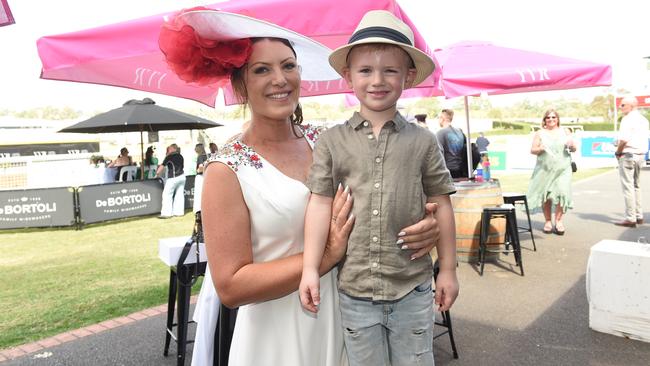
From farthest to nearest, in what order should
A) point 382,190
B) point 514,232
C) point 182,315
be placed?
1. point 514,232
2. point 182,315
3. point 382,190

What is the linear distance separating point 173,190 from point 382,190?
1173 centimetres

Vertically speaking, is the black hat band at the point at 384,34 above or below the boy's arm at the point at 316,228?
above

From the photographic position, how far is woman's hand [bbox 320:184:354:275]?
Answer: 1718 millimetres

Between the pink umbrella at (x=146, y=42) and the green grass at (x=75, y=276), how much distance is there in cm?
307

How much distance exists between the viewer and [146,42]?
2.70 m

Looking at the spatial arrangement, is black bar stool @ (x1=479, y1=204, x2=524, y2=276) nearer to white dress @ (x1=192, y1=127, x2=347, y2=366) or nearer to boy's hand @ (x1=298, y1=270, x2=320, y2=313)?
white dress @ (x1=192, y1=127, x2=347, y2=366)

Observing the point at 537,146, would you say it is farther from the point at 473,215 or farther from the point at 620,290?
the point at 620,290

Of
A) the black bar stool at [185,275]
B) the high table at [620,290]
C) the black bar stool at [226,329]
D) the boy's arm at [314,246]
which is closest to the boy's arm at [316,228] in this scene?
the boy's arm at [314,246]

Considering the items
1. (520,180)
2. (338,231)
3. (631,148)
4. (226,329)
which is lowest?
(520,180)

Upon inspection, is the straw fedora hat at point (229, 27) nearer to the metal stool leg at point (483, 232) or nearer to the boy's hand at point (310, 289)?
the boy's hand at point (310, 289)

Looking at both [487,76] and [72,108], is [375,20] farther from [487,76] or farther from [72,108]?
[72,108]

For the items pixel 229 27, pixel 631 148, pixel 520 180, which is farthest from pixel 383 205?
pixel 520 180

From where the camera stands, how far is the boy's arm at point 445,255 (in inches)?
71.4

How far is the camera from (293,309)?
184cm
